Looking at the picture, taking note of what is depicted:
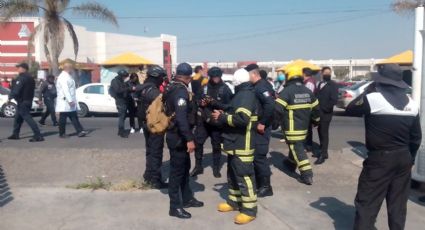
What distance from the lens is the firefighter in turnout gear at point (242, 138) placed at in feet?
18.3

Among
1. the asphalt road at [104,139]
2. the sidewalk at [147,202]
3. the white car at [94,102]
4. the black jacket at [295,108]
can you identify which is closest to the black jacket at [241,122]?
the sidewalk at [147,202]

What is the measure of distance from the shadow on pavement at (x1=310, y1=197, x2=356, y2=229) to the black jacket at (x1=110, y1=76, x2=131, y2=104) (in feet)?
19.1

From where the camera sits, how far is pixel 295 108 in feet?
23.4

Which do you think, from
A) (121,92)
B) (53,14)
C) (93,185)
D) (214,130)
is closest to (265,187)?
(214,130)

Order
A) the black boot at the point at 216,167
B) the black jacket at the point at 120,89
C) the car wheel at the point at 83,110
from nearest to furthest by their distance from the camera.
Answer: the black boot at the point at 216,167 < the black jacket at the point at 120,89 < the car wheel at the point at 83,110

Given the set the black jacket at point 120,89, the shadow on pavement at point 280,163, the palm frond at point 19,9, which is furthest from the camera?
the palm frond at point 19,9

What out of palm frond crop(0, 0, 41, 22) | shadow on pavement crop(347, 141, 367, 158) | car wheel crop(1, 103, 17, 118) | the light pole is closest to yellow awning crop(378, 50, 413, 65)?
shadow on pavement crop(347, 141, 367, 158)

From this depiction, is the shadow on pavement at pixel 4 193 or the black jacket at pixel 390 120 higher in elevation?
the black jacket at pixel 390 120

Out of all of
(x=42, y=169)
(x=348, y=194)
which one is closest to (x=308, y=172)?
(x=348, y=194)

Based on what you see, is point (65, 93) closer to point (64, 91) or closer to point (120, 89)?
point (64, 91)

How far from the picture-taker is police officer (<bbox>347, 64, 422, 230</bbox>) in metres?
4.64

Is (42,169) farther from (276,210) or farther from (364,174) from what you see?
(364,174)

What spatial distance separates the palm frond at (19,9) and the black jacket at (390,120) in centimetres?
2356

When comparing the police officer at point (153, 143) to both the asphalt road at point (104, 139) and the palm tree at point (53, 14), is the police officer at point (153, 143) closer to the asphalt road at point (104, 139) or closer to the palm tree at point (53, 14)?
the asphalt road at point (104, 139)
